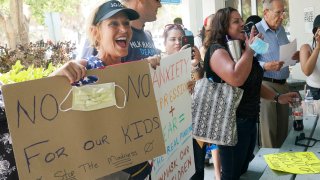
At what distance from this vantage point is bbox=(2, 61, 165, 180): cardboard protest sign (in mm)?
810

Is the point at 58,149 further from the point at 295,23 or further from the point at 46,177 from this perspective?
the point at 295,23

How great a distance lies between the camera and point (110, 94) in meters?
0.96

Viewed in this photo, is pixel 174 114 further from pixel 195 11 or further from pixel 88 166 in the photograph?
pixel 195 11

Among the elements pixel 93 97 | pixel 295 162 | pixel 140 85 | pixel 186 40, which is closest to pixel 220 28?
pixel 186 40

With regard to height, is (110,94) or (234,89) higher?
(110,94)

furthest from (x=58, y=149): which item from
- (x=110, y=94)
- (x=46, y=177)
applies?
(x=110, y=94)

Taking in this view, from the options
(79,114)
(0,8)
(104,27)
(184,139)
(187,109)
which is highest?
(0,8)

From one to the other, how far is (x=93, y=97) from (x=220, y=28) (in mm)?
1268

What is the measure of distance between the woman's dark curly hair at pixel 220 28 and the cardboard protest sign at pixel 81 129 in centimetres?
98

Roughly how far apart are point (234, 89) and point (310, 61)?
118 cm

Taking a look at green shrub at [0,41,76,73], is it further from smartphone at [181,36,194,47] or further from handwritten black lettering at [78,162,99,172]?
handwritten black lettering at [78,162,99,172]

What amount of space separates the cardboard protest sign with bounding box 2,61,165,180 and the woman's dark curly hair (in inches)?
38.5

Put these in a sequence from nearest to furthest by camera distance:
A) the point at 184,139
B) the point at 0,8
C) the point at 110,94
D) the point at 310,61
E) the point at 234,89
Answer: the point at 110,94
the point at 184,139
the point at 234,89
the point at 310,61
the point at 0,8

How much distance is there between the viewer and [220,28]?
6.46 ft
